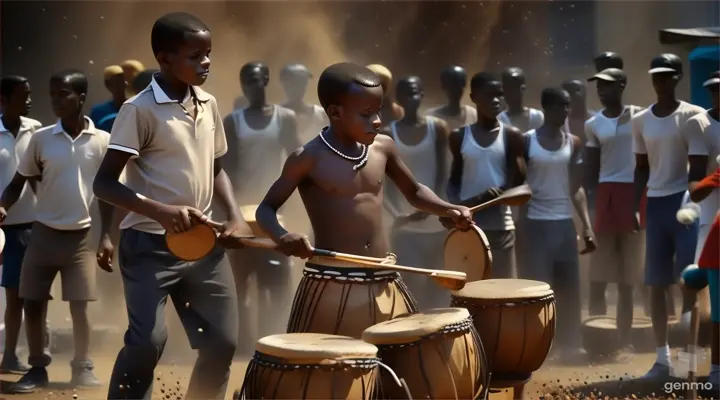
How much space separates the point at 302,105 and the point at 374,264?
3896 millimetres

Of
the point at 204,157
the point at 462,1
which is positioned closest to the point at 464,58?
the point at 462,1

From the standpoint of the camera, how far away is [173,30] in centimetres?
438

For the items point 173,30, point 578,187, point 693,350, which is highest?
point 173,30

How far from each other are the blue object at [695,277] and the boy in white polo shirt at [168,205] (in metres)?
3.06

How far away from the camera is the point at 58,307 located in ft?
25.4

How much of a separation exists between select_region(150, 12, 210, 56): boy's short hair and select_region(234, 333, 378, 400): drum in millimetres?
1276

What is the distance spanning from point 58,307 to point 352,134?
4.07 meters

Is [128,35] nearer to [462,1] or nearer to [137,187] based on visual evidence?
[462,1]

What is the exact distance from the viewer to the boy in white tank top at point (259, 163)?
7.50m

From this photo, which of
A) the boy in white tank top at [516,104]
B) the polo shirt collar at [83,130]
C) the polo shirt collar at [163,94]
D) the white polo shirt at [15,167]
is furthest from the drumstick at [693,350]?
the white polo shirt at [15,167]

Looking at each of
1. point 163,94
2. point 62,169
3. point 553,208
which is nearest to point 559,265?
point 553,208

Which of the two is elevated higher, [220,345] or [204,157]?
[204,157]

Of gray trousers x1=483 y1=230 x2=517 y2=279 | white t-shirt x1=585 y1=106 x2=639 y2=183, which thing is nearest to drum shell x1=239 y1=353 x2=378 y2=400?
gray trousers x1=483 y1=230 x2=517 y2=279

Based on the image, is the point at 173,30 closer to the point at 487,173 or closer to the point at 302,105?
the point at 487,173
